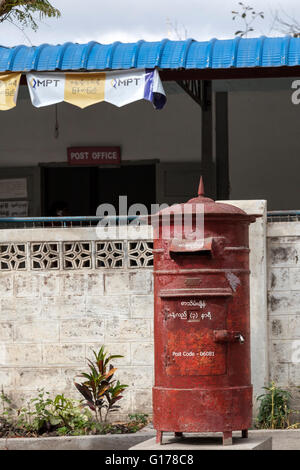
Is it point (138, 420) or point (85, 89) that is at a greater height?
point (85, 89)

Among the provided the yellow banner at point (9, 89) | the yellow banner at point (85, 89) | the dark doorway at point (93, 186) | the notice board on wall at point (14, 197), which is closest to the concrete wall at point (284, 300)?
the yellow banner at point (85, 89)

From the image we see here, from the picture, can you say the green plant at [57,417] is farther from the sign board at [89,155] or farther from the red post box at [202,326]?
the sign board at [89,155]

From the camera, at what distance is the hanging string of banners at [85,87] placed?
1141 centimetres

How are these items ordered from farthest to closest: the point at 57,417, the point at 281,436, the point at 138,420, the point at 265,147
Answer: the point at 265,147, the point at 138,420, the point at 57,417, the point at 281,436

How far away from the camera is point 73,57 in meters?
11.7

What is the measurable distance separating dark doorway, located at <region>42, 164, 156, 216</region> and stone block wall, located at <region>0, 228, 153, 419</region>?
18.4ft

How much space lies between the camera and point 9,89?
1159 centimetres

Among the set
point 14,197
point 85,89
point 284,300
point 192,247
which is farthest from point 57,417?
point 14,197

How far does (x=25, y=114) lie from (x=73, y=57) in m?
4.27

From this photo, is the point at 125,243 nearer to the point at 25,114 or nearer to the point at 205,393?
the point at 205,393

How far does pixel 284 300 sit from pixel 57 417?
108 inches

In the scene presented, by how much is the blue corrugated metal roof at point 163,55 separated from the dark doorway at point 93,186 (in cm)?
410

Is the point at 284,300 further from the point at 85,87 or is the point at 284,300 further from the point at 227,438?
the point at 85,87

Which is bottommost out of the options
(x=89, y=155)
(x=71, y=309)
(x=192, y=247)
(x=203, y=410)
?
(x=203, y=410)
